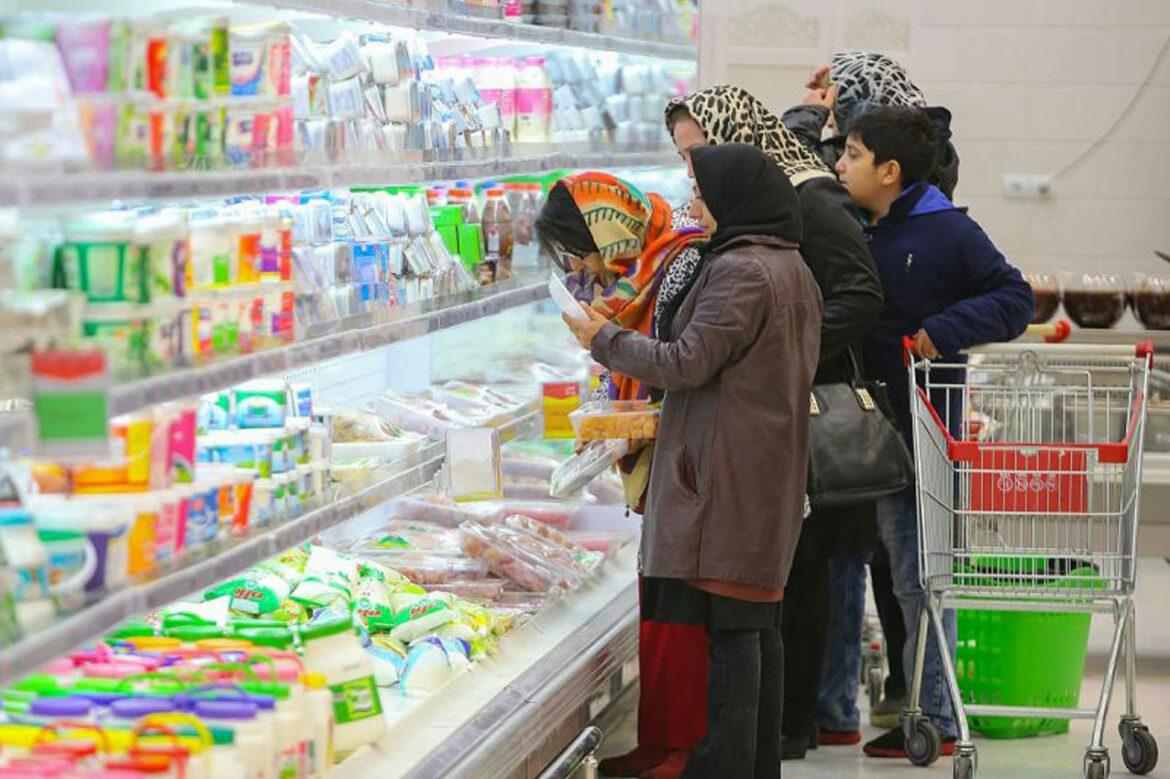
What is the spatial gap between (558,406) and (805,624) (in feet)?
3.31

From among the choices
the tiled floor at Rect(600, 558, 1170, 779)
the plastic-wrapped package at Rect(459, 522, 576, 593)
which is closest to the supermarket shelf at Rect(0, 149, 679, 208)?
the plastic-wrapped package at Rect(459, 522, 576, 593)

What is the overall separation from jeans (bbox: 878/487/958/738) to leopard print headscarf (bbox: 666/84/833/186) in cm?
99

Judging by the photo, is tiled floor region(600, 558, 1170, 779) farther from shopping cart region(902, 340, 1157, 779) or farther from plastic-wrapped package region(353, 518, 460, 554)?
plastic-wrapped package region(353, 518, 460, 554)

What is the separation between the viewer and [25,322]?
8.32 ft

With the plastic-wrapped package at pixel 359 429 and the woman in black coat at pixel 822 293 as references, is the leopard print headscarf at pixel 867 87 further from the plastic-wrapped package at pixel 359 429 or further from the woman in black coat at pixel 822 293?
the plastic-wrapped package at pixel 359 429

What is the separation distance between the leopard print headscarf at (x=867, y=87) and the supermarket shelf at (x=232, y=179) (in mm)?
972

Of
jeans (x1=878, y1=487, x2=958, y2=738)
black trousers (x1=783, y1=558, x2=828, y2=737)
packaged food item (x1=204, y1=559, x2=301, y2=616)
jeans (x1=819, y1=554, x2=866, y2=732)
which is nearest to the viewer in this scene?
packaged food item (x1=204, y1=559, x2=301, y2=616)

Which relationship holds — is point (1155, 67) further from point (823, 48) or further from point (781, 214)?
point (781, 214)

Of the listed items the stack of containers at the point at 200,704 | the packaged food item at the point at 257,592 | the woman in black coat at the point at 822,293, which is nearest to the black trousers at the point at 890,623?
A: the woman in black coat at the point at 822,293

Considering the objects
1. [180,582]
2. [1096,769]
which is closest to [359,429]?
[180,582]

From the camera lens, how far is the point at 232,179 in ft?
10.5

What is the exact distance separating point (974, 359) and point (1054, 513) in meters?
2.11

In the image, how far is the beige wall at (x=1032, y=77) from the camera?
7.73m

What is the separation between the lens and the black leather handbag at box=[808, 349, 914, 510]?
4977mm
